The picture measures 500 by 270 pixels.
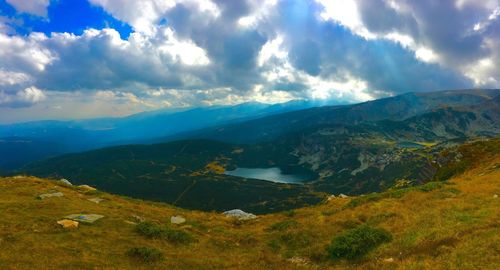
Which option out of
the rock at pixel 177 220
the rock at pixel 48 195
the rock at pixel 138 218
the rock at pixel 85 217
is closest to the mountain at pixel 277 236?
the rock at pixel 138 218

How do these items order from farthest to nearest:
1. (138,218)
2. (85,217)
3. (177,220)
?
(177,220) → (138,218) → (85,217)

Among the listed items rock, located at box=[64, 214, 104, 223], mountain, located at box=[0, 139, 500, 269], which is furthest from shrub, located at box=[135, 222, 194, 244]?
rock, located at box=[64, 214, 104, 223]

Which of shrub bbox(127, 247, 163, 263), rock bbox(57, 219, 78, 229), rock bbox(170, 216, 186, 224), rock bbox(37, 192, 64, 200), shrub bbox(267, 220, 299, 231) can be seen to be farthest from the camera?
rock bbox(37, 192, 64, 200)

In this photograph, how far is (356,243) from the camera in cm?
2239

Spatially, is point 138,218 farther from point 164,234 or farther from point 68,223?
point 68,223

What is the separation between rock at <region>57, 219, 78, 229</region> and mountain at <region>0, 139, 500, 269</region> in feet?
1.71

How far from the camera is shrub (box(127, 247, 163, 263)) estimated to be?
850 inches

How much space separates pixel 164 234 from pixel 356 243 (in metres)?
14.1

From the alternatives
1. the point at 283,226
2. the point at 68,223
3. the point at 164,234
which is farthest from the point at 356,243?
the point at 68,223

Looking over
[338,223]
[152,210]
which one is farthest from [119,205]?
[338,223]

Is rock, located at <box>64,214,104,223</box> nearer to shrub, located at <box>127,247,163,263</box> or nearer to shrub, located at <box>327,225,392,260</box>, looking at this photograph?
shrub, located at <box>127,247,163,263</box>

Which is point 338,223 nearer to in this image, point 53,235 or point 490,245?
point 490,245

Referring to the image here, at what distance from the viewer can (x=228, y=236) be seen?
29.8m

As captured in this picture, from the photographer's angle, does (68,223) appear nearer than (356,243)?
No
